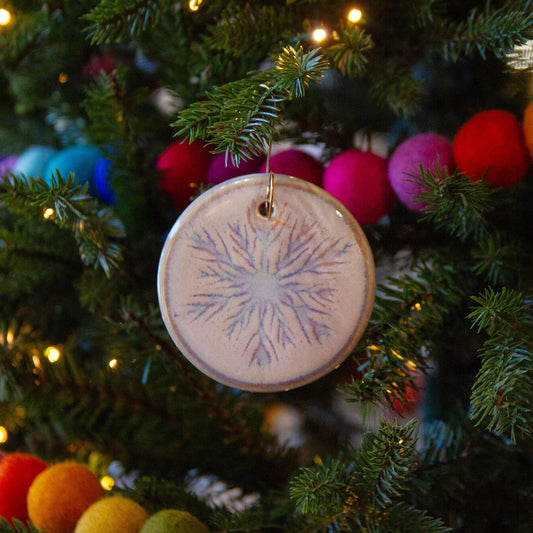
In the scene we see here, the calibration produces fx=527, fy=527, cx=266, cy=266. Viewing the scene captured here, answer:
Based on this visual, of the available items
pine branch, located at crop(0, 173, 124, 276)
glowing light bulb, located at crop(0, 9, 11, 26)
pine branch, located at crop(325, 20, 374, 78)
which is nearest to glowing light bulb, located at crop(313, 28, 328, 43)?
pine branch, located at crop(325, 20, 374, 78)

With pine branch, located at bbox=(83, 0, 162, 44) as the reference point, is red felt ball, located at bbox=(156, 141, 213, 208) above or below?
below

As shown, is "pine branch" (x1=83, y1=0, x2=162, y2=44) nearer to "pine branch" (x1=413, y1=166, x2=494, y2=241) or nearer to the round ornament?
the round ornament

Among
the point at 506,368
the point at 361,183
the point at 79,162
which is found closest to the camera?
the point at 506,368

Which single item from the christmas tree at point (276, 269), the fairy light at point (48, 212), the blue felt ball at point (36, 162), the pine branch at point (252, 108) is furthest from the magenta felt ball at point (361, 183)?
the blue felt ball at point (36, 162)

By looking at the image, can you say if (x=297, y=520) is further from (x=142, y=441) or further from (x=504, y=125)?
(x=504, y=125)

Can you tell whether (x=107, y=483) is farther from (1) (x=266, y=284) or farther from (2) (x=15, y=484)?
(1) (x=266, y=284)

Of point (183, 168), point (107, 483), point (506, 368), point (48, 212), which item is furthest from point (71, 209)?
point (506, 368)

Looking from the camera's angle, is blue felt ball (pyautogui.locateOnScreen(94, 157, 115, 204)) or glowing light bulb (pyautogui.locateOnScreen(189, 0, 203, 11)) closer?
glowing light bulb (pyautogui.locateOnScreen(189, 0, 203, 11))

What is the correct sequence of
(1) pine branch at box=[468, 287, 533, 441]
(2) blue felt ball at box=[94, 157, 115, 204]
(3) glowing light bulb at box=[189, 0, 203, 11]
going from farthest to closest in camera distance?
(2) blue felt ball at box=[94, 157, 115, 204]
(3) glowing light bulb at box=[189, 0, 203, 11]
(1) pine branch at box=[468, 287, 533, 441]
